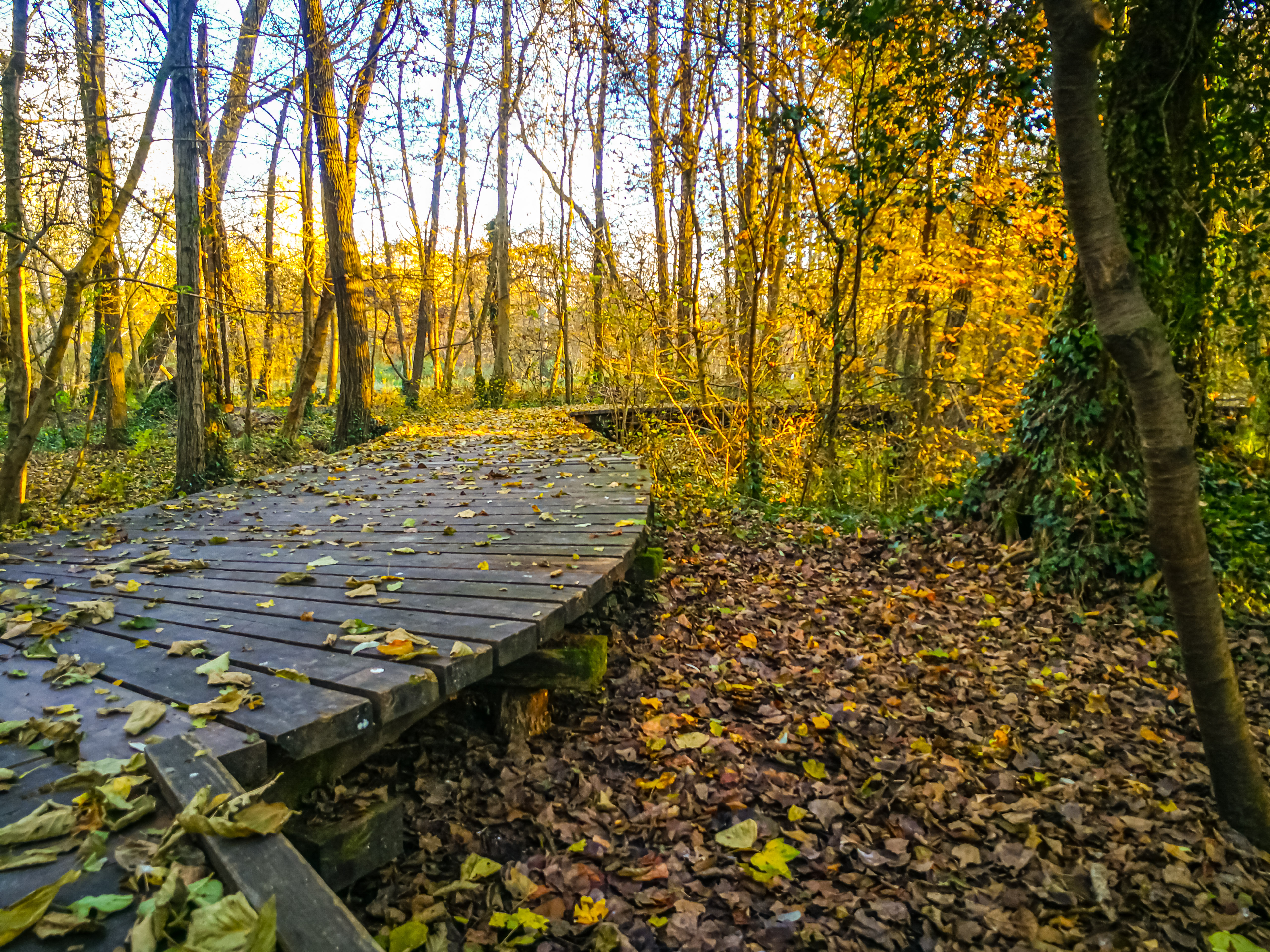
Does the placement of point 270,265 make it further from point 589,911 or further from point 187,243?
point 589,911

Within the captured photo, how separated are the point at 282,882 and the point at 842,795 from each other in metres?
2.11

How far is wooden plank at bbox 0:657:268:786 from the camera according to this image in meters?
1.84

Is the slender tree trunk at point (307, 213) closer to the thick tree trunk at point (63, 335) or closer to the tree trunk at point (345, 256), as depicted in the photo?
the tree trunk at point (345, 256)

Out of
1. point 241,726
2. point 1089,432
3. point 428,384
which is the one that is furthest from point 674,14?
point 428,384

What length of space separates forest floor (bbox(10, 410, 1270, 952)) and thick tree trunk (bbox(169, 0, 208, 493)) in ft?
21.3

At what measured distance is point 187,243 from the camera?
25.3 feet

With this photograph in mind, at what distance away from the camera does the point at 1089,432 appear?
14.9ft

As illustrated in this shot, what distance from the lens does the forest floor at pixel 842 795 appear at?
2152 millimetres

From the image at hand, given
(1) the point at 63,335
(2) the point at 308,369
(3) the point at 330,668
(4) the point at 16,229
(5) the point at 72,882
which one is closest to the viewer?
(5) the point at 72,882

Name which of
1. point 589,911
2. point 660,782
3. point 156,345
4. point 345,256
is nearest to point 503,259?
point 345,256

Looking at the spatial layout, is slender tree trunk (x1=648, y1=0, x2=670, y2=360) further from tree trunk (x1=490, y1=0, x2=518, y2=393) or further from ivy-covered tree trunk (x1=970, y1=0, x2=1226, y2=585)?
tree trunk (x1=490, y1=0, x2=518, y2=393)

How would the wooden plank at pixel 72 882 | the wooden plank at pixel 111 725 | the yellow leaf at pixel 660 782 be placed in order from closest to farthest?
the wooden plank at pixel 72 882 → the wooden plank at pixel 111 725 → the yellow leaf at pixel 660 782

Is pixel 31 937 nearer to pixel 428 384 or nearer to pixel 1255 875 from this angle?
pixel 1255 875

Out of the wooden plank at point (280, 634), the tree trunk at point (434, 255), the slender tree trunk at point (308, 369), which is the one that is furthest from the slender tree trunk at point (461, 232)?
the wooden plank at point (280, 634)
